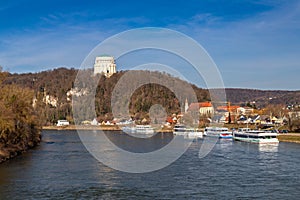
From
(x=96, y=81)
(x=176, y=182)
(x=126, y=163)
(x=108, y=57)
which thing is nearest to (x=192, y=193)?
(x=176, y=182)

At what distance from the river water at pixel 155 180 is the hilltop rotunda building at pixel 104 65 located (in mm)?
84977

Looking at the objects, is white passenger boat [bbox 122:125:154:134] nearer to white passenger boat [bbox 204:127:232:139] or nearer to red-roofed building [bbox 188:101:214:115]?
white passenger boat [bbox 204:127:232:139]

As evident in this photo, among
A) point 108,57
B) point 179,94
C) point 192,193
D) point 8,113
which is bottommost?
point 192,193

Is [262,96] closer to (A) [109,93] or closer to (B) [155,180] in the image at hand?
(A) [109,93]

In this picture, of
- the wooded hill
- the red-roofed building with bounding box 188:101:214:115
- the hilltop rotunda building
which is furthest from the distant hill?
the red-roofed building with bounding box 188:101:214:115

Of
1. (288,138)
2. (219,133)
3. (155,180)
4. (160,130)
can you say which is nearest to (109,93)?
(160,130)

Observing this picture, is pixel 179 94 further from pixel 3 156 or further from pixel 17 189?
pixel 17 189

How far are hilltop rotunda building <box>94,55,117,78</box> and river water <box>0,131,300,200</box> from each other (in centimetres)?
8498

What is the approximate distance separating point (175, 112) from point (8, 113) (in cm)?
5409

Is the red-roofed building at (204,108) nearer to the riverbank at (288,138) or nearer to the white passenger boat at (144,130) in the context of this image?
the white passenger boat at (144,130)

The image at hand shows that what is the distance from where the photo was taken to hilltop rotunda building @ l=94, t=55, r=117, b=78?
10899cm

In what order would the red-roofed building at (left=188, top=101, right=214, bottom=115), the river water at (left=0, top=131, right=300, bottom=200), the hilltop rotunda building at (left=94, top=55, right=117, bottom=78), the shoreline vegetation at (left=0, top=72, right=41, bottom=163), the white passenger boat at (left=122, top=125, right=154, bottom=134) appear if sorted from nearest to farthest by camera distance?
the river water at (left=0, top=131, right=300, bottom=200)
the shoreline vegetation at (left=0, top=72, right=41, bottom=163)
the white passenger boat at (left=122, top=125, right=154, bottom=134)
the red-roofed building at (left=188, top=101, right=214, bottom=115)
the hilltop rotunda building at (left=94, top=55, right=117, bottom=78)

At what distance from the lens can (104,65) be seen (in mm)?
111625

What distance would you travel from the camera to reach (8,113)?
78.9 ft
